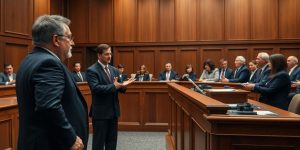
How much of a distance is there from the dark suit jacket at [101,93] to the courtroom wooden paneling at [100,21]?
7579 millimetres

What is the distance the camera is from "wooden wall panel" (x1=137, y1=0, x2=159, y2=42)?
11.1m

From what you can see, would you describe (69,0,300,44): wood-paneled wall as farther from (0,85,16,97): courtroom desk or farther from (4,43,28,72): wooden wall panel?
(0,85,16,97): courtroom desk

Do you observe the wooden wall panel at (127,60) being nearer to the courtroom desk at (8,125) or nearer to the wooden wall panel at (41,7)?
the wooden wall panel at (41,7)

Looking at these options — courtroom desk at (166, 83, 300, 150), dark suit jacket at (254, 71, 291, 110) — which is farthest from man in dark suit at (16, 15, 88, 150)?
dark suit jacket at (254, 71, 291, 110)

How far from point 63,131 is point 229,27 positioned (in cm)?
948

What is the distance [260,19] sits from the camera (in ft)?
34.5

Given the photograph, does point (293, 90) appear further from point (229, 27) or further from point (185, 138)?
point (229, 27)

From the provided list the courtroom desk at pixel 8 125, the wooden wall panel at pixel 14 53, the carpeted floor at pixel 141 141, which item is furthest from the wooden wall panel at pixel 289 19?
the courtroom desk at pixel 8 125

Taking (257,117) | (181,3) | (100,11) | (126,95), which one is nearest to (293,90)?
(126,95)

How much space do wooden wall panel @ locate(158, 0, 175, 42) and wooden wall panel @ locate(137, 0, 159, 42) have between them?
0.14m

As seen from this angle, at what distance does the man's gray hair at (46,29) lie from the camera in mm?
1935

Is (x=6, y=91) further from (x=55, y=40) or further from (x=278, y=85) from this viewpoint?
(x=278, y=85)

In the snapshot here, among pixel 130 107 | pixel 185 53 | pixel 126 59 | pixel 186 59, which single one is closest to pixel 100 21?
pixel 126 59

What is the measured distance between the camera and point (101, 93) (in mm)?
3764
